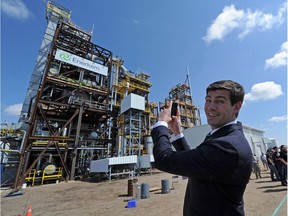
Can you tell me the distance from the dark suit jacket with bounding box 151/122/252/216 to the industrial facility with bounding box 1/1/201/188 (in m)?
15.0

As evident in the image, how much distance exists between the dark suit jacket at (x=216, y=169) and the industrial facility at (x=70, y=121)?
15.0 m

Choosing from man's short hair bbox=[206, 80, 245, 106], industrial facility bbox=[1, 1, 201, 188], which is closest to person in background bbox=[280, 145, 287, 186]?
man's short hair bbox=[206, 80, 245, 106]

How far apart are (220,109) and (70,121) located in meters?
19.2

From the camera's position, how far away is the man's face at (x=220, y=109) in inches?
56.2

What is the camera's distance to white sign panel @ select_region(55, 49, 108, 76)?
20.3 meters

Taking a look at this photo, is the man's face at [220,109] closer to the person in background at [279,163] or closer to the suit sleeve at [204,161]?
the suit sleeve at [204,161]

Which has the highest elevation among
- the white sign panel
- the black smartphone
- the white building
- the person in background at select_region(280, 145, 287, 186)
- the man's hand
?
the white sign panel

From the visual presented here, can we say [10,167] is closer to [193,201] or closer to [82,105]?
[82,105]

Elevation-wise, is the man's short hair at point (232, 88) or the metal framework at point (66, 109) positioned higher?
the metal framework at point (66, 109)

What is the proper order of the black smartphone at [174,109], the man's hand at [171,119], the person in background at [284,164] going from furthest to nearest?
the person in background at [284,164], the black smartphone at [174,109], the man's hand at [171,119]

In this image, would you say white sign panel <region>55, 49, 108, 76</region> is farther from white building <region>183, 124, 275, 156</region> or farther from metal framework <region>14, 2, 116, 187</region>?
white building <region>183, 124, 275, 156</region>

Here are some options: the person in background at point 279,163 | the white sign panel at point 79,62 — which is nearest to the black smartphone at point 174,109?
the person in background at point 279,163

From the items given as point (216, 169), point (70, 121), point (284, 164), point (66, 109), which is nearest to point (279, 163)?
point (284, 164)

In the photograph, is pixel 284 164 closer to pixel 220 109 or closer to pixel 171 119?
pixel 220 109
